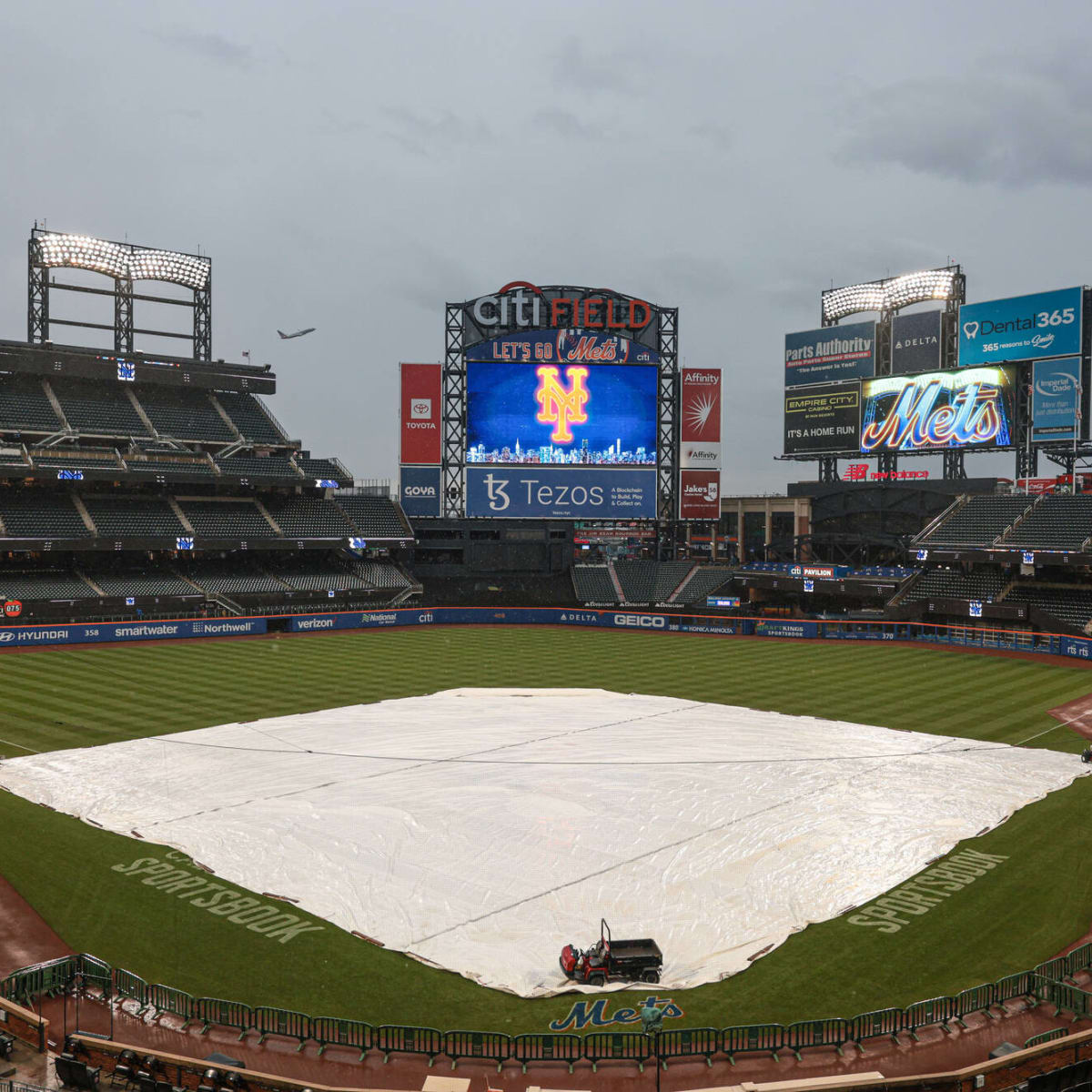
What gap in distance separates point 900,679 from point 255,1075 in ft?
116

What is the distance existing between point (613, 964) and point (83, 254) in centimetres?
7249

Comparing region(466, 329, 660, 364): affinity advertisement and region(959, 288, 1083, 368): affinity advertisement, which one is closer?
region(959, 288, 1083, 368): affinity advertisement

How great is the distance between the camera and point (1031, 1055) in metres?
Result: 10.8

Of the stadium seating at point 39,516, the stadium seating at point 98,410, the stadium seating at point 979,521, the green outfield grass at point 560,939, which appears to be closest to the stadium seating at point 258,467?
the stadium seating at point 98,410

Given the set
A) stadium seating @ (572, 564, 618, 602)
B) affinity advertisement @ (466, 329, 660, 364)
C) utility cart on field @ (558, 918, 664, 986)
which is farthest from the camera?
stadium seating @ (572, 564, 618, 602)

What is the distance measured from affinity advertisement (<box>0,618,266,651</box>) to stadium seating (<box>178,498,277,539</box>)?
11.3 m

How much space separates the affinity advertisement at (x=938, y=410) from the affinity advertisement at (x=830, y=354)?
7.24ft

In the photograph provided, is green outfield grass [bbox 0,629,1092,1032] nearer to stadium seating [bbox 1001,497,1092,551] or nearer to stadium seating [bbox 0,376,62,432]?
stadium seating [bbox 1001,497,1092,551]

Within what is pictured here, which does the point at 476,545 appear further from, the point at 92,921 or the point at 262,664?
the point at 92,921

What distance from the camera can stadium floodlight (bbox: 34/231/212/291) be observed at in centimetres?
6900

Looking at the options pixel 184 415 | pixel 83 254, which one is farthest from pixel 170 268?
pixel 184 415

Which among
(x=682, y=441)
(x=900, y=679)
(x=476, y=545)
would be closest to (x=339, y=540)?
(x=476, y=545)

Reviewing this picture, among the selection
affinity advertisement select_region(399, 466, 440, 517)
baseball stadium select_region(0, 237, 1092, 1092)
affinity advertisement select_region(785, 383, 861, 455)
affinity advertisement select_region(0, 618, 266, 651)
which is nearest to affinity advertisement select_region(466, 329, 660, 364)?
baseball stadium select_region(0, 237, 1092, 1092)

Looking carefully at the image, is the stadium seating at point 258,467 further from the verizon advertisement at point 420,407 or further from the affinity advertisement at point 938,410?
the affinity advertisement at point 938,410
